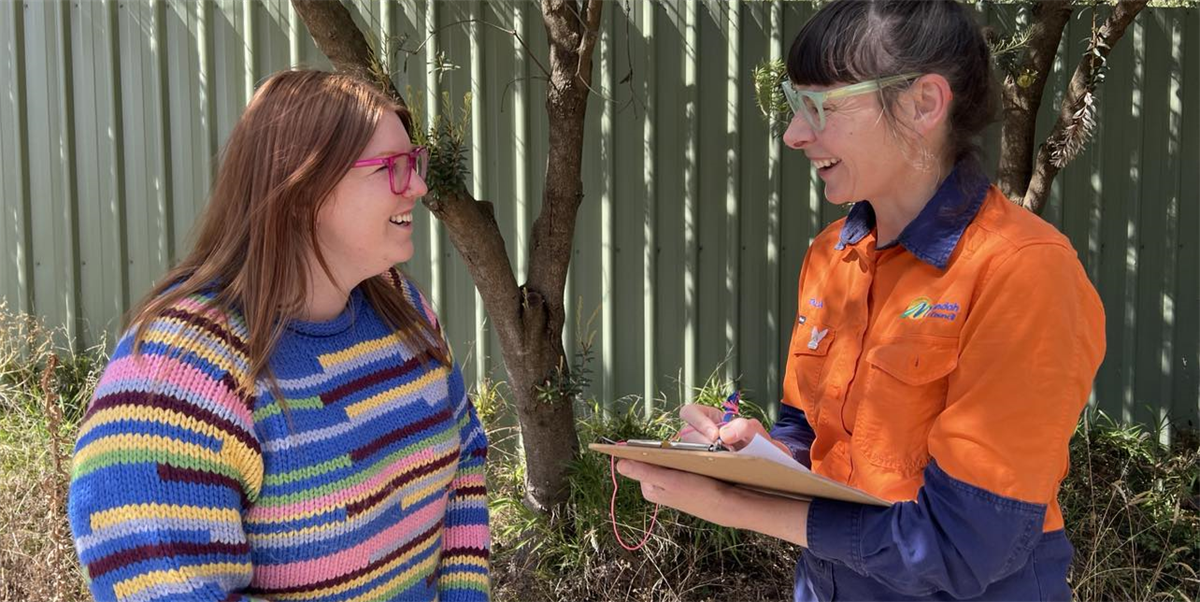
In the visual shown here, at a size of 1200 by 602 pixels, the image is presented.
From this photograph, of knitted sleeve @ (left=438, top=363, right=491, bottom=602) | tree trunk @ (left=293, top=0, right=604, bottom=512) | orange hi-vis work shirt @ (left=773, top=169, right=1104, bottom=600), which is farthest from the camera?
tree trunk @ (left=293, top=0, right=604, bottom=512)

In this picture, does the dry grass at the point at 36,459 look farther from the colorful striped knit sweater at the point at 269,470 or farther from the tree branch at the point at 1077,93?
the tree branch at the point at 1077,93

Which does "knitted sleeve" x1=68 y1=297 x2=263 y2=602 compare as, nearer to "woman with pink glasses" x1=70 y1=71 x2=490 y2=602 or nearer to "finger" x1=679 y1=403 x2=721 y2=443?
"woman with pink glasses" x1=70 y1=71 x2=490 y2=602

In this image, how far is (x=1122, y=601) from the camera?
13.2 feet

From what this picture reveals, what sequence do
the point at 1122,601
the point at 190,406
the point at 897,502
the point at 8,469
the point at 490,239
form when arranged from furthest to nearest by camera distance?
the point at 8,469
the point at 1122,601
the point at 490,239
the point at 897,502
the point at 190,406

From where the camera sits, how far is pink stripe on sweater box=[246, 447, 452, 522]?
1572mm

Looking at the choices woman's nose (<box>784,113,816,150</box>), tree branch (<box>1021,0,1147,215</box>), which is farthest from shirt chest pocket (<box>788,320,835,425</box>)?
tree branch (<box>1021,0,1147,215</box>)

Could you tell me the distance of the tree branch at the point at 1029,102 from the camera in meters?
3.96

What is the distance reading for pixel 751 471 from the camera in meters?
1.62

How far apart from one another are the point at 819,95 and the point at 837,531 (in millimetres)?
787

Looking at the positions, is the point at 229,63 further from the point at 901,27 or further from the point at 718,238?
the point at 901,27

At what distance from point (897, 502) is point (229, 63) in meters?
4.74

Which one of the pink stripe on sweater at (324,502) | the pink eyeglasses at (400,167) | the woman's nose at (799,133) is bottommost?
Answer: the pink stripe on sweater at (324,502)

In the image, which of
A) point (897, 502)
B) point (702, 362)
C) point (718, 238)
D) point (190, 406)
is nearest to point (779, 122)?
point (718, 238)

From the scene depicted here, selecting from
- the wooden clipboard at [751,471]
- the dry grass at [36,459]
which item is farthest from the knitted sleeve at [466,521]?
the dry grass at [36,459]
